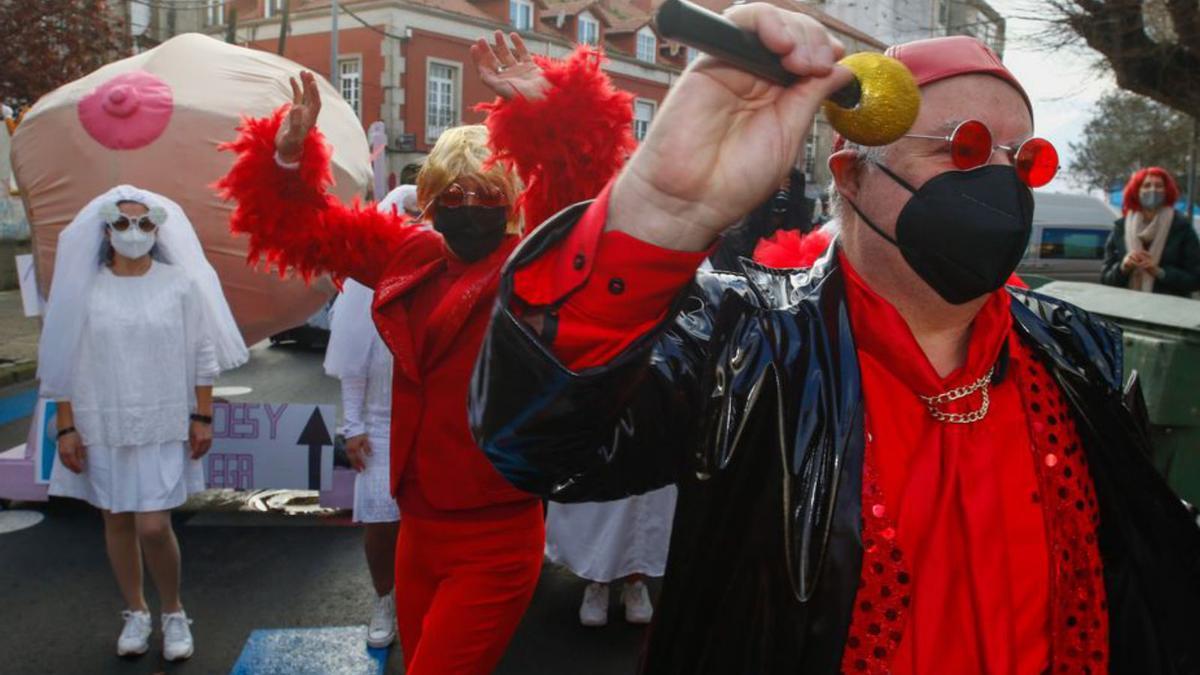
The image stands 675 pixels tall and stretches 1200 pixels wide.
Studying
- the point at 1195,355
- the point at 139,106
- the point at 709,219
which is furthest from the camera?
the point at 139,106

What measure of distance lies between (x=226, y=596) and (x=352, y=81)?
29.2m

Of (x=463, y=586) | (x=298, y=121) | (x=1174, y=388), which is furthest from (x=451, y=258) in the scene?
(x=1174, y=388)

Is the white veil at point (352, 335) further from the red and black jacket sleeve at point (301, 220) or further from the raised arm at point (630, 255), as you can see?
the raised arm at point (630, 255)

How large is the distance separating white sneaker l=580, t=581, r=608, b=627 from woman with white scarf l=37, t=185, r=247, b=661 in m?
1.58

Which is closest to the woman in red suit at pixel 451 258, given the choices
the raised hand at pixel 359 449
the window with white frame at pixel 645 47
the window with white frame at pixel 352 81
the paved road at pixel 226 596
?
the raised hand at pixel 359 449

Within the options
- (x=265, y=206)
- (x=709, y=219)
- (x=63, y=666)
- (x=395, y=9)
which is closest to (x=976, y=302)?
(x=709, y=219)

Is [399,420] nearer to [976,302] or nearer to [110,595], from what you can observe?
[976,302]

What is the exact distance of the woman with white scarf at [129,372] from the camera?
11.7 feet

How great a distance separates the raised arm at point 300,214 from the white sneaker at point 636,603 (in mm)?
2028

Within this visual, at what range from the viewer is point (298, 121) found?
276 cm

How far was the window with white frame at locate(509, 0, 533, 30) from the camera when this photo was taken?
32.5 m

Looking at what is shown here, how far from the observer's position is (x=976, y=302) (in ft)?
5.06

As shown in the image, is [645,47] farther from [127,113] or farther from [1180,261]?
[127,113]

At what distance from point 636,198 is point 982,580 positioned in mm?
786
